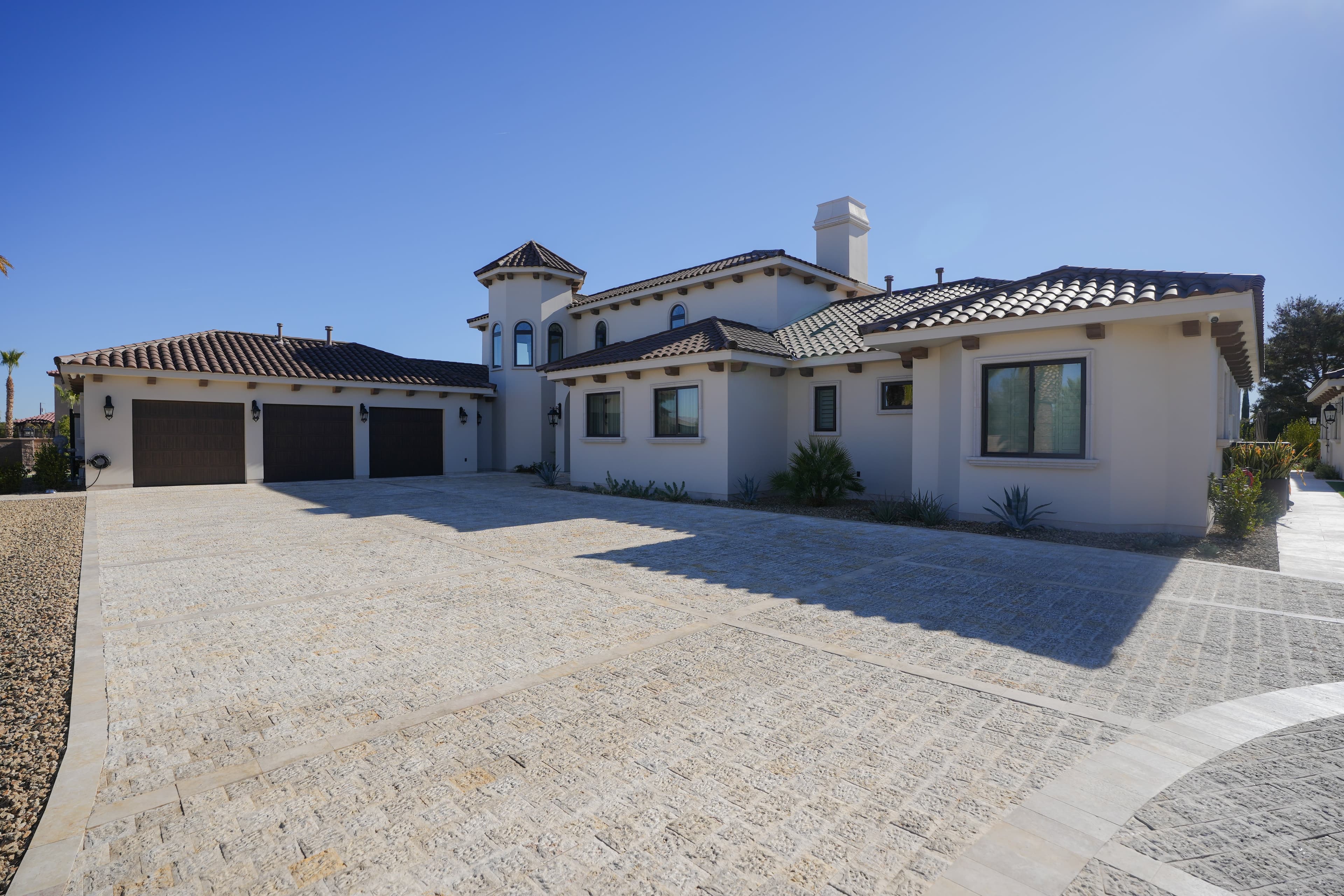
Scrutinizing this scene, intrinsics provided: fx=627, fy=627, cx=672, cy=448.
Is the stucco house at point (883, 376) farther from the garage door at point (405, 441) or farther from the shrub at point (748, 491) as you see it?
the garage door at point (405, 441)

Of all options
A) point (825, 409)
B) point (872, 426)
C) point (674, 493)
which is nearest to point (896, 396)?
point (872, 426)

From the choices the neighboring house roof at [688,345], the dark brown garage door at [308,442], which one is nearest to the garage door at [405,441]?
the dark brown garage door at [308,442]

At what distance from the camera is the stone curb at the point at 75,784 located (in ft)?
7.06

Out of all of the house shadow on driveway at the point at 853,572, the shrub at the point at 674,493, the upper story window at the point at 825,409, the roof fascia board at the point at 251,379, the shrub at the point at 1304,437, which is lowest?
the house shadow on driveway at the point at 853,572

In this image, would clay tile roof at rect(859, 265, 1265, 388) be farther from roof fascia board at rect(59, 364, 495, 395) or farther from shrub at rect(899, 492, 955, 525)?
roof fascia board at rect(59, 364, 495, 395)

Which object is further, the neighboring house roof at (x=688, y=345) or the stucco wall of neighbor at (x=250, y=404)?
the stucco wall of neighbor at (x=250, y=404)

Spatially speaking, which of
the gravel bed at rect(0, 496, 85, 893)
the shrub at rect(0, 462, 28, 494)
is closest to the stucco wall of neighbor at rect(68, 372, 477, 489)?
the shrub at rect(0, 462, 28, 494)

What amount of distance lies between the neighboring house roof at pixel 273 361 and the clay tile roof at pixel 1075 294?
15558 millimetres

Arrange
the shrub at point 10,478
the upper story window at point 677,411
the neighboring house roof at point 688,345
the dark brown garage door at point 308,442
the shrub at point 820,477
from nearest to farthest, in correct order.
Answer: the shrub at point 820,477
the neighboring house roof at point 688,345
the upper story window at point 677,411
the shrub at point 10,478
the dark brown garage door at point 308,442

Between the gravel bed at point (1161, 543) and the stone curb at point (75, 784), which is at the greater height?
the gravel bed at point (1161, 543)

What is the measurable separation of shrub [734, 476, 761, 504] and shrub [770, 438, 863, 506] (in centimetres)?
61

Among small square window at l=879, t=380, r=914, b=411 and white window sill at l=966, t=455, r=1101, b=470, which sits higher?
small square window at l=879, t=380, r=914, b=411

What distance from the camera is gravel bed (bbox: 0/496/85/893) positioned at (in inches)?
101

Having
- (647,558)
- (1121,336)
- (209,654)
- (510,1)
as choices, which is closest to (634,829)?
(209,654)
